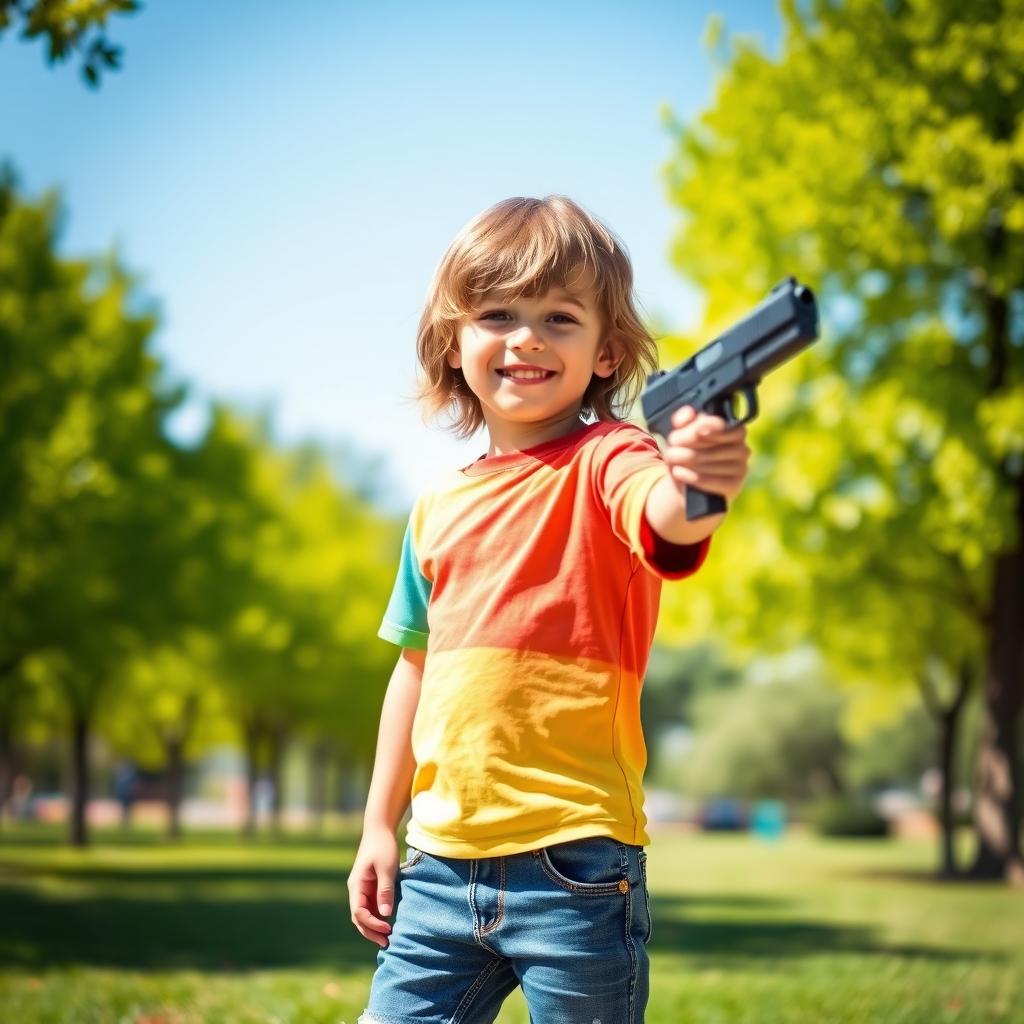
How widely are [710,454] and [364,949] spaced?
7510 millimetres

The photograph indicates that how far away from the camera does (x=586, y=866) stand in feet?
7.23

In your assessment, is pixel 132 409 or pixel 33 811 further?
pixel 33 811

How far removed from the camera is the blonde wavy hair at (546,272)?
240 cm

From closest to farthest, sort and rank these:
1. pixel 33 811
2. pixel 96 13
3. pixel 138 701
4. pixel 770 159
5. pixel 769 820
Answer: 1. pixel 96 13
2. pixel 770 159
3. pixel 138 701
4. pixel 769 820
5. pixel 33 811

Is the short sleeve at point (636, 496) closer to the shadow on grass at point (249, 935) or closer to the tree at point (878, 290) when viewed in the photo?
the shadow on grass at point (249, 935)

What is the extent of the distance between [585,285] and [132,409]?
1649 centimetres

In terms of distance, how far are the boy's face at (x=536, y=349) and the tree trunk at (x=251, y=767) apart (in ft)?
105

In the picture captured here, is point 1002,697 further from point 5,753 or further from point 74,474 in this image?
point 5,753

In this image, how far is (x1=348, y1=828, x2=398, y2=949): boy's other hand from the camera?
2.54 meters

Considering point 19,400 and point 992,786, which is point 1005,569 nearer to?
point 992,786

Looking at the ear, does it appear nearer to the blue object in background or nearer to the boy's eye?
the boy's eye

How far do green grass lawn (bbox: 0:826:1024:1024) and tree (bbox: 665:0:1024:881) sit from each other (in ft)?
11.0

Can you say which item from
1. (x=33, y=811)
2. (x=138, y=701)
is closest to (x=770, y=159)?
(x=138, y=701)

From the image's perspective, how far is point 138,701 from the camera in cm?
2936
